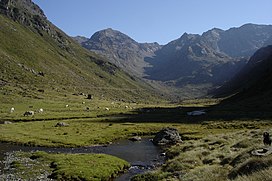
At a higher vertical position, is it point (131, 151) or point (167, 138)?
point (167, 138)

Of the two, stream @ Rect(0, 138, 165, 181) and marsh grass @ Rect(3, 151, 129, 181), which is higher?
marsh grass @ Rect(3, 151, 129, 181)

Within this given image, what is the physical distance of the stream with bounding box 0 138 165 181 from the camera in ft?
177

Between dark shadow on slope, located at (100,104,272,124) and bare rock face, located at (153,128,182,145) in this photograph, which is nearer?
bare rock face, located at (153,128,182,145)

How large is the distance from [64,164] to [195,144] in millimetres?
25922

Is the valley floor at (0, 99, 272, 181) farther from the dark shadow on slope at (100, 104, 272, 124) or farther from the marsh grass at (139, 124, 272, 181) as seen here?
the dark shadow on slope at (100, 104, 272, 124)

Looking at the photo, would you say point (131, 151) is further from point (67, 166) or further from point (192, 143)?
point (67, 166)

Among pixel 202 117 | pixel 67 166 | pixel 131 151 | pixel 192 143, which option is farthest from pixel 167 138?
pixel 202 117

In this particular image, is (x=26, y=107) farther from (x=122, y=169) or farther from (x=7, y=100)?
(x=122, y=169)

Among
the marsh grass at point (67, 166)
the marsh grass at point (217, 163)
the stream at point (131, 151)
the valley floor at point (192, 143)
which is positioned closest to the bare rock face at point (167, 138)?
the stream at point (131, 151)

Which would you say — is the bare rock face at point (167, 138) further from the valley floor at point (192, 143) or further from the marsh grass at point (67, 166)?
the marsh grass at point (67, 166)

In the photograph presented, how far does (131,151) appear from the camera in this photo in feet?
219

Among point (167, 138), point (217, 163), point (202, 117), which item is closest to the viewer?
point (217, 163)

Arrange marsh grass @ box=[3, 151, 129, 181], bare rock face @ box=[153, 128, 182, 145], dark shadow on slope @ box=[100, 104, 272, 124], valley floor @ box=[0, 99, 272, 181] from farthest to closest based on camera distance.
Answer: dark shadow on slope @ box=[100, 104, 272, 124]
bare rock face @ box=[153, 128, 182, 145]
marsh grass @ box=[3, 151, 129, 181]
valley floor @ box=[0, 99, 272, 181]

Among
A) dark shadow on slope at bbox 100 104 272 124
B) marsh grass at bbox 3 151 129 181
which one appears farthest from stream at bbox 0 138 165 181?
dark shadow on slope at bbox 100 104 272 124
